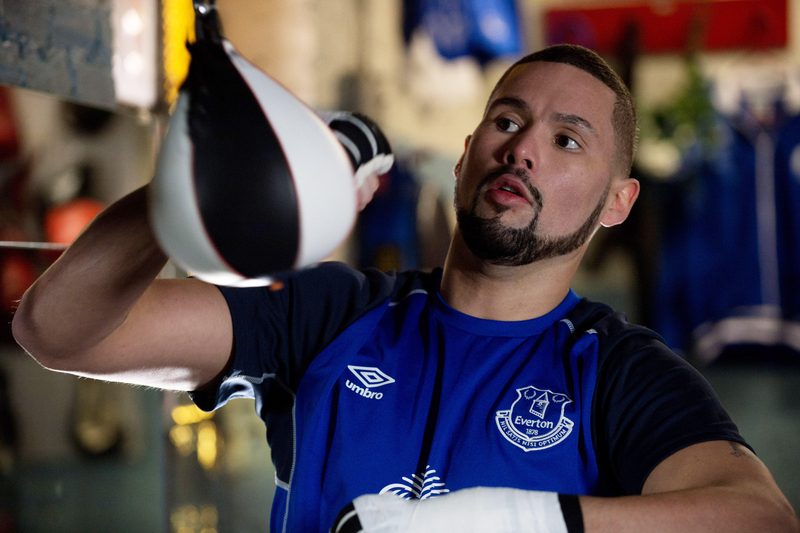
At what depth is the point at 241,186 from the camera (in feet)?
1.99

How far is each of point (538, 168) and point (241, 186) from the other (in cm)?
57

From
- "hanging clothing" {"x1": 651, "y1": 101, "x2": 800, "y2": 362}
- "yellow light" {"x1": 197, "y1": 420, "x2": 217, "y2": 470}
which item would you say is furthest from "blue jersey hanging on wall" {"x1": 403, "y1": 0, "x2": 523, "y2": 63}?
"yellow light" {"x1": 197, "y1": 420, "x2": 217, "y2": 470}

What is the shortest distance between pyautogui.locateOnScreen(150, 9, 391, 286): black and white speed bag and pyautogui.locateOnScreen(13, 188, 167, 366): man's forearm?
15cm

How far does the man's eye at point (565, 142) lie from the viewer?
1.07 meters

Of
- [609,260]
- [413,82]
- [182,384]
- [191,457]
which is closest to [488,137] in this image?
[182,384]

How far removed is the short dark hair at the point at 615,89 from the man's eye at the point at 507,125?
82 mm

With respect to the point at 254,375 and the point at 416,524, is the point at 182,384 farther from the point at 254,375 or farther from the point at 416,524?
the point at 416,524

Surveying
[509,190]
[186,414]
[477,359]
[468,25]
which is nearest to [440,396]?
[477,359]

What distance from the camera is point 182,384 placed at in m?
0.96

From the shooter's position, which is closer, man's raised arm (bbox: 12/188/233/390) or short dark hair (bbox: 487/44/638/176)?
man's raised arm (bbox: 12/188/233/390)

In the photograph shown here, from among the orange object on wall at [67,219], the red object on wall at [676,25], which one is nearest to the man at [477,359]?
the orange object on wall at [67,219]

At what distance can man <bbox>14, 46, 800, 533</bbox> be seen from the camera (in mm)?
727

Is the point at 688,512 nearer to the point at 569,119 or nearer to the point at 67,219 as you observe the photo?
the point at 569,119

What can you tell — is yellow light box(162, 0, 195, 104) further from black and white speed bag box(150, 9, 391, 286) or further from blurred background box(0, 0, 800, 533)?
black and white speed bag box(150, 9, 391, 286)
